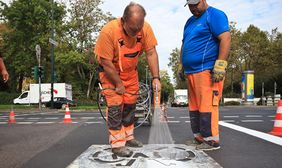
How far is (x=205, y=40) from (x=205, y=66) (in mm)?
384

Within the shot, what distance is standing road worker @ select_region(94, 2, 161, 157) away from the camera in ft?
14.2

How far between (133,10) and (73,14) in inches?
1626

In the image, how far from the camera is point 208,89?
196 inches

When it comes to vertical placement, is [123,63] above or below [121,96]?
above

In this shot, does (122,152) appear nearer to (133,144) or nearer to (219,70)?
(133,144)

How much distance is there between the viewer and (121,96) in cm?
467

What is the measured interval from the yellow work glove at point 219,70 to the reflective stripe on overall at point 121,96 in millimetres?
1053

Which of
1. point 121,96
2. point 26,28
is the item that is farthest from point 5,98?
point 121,96

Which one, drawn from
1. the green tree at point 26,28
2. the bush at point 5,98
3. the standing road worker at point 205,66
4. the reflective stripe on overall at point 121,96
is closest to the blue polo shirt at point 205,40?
the standing road worker at point 205,66

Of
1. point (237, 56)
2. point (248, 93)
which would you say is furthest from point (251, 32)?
point (248, 93)

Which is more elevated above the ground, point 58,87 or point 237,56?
point 237,56

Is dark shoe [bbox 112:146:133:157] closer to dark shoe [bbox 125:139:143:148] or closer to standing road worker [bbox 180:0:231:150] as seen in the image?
dark shoe [bbox 125:139:143:148]

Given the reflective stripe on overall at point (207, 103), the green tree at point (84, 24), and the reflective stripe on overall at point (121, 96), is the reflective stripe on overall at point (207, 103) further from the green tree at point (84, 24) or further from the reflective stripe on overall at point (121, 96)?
the green tree at point (84, 24)

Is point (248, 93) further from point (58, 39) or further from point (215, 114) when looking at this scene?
point (215, 114)
